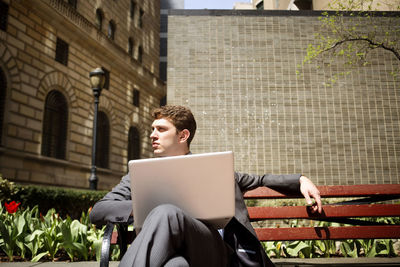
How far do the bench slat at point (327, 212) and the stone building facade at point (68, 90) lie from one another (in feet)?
39.2

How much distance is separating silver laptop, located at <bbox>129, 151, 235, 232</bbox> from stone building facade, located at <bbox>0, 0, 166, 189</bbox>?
40.8 ft

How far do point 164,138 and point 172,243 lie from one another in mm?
907

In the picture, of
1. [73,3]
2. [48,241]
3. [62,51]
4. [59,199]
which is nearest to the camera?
[48,241]

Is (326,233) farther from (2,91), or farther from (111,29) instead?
(111,29)

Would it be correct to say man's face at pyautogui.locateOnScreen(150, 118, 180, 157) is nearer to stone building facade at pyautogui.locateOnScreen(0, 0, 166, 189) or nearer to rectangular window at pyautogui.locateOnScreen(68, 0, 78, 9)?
stone building facade at pyautogui.locateOnScreen(0, 0, 166, 189)

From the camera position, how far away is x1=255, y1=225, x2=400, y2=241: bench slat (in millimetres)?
3115

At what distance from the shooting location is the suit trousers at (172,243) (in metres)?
1.66

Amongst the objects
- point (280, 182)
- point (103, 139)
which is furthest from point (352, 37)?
point (103, 139)

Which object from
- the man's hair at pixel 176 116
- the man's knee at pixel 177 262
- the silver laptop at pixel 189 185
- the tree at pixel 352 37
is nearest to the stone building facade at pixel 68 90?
the tree at pixel 352 37

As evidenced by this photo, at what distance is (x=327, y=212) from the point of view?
3068mm

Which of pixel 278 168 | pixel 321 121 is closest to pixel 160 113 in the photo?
pixel 278 168

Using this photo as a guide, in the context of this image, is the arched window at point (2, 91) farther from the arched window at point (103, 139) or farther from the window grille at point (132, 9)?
the window grille at point (132, 9)

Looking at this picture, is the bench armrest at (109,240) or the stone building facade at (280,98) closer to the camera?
the bench armrest at (109,240)

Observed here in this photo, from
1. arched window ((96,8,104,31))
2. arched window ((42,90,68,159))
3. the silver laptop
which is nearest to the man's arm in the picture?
the silver laptop
